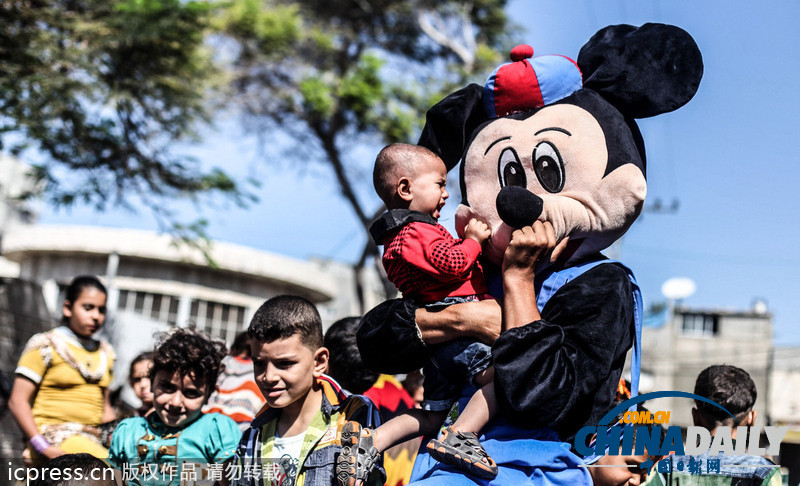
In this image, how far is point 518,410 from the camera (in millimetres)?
2330

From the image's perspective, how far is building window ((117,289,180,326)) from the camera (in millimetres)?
14157

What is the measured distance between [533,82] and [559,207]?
540 millimetres

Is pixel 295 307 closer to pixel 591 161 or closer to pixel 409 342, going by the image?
pixel 409 342

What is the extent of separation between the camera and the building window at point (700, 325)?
29.2m

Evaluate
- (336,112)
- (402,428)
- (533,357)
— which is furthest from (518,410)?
(336,112)

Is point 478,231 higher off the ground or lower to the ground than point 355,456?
higher

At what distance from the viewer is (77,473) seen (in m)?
2.80

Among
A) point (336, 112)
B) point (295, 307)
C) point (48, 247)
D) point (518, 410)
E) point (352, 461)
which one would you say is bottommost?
point (352, 461)

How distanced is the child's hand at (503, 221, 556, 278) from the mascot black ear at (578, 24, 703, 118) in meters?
0.69

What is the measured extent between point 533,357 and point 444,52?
13755 millimetres

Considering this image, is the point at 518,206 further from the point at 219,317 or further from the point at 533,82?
the point at 219,317

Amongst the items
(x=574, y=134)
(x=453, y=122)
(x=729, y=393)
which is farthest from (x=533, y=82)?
(x=729, y=393)

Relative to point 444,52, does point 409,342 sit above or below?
below

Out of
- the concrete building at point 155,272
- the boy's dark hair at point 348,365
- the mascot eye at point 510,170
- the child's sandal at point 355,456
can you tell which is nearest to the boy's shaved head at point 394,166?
the mascot eye at point 510,170
